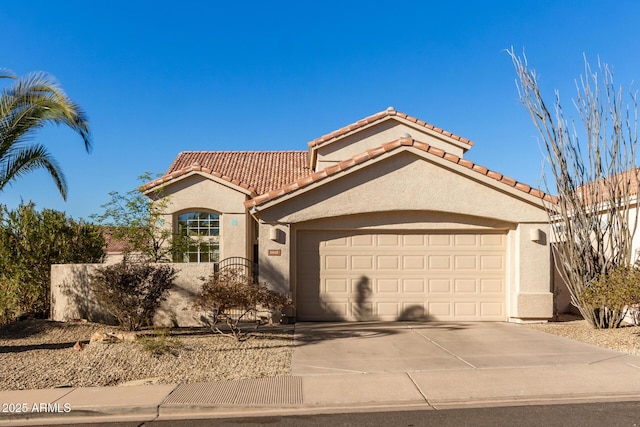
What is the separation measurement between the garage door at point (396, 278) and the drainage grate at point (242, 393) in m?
5.03

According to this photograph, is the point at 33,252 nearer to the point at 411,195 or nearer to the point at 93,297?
the point at 93,297

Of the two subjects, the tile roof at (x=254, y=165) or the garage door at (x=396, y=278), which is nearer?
the garage door at (x=396, y=278)

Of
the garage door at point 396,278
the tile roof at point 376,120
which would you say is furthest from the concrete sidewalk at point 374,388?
the tile roof at point 376,120

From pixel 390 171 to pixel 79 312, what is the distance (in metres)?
8.23

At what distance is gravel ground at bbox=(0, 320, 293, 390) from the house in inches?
80.6

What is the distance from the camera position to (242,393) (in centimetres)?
665

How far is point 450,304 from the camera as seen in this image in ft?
40.4

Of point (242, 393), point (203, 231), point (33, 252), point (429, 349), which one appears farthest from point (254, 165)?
point (242, 393)

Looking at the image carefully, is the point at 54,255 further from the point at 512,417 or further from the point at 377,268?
the point at 512,417

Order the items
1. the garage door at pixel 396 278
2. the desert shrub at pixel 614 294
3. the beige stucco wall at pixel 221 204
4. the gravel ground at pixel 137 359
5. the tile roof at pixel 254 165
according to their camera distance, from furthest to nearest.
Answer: the tile roof at pixel 254 165 < the beige stucco wall at pixel 221 204 < the garage door at pixel 396 278 < the desert shrub at pixel 614 294 < the gravel ground at pixel 137 359

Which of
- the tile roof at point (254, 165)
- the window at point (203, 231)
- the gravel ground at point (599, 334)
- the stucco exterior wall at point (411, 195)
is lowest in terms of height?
the gravel ground at point (599, 334)

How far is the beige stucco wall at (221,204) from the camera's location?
1677 centimetres

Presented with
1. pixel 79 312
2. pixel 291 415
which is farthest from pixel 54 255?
pixel 291 415

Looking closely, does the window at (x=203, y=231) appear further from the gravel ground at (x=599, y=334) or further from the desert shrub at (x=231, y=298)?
the gravel ground at (x=599, y=334)
